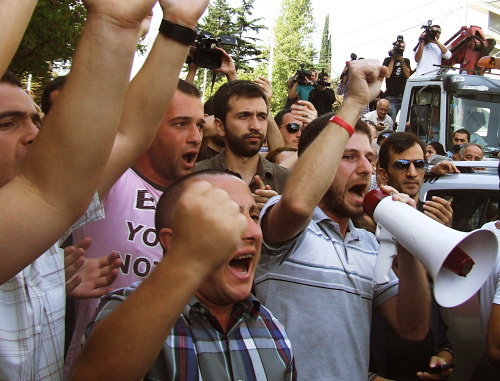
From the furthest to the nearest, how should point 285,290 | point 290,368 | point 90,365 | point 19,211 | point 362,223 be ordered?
point 362,223, point 285,290, point 290,368, point 90,365, point 19,211

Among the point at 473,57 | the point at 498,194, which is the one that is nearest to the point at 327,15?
the point at 473,57

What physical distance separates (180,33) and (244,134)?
2.17 meters

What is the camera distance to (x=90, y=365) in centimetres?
142

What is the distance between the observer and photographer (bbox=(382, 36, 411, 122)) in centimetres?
1240

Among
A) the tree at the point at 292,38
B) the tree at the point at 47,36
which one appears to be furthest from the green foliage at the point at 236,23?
the tree at the point at 47,36

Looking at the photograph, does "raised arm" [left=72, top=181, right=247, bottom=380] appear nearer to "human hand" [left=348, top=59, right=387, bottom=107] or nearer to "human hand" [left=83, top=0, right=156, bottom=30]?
"human hand" [left=83, top=0, right=156, bottom=30]

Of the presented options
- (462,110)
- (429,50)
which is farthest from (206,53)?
(429,50)

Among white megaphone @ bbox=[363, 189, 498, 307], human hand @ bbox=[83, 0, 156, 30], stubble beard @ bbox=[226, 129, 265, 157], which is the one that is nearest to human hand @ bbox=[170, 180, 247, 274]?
human hand @ bbox=[83, 0, 156, 30]

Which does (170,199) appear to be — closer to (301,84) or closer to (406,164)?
(406,164)

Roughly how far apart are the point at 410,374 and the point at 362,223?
37.9 inches

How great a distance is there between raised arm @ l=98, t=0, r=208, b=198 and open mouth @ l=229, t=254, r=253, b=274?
459 mm

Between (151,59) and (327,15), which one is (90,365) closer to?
(151,59)

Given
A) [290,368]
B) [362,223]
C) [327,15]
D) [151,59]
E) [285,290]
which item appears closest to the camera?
[151,59]

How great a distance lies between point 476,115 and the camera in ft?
31.3
